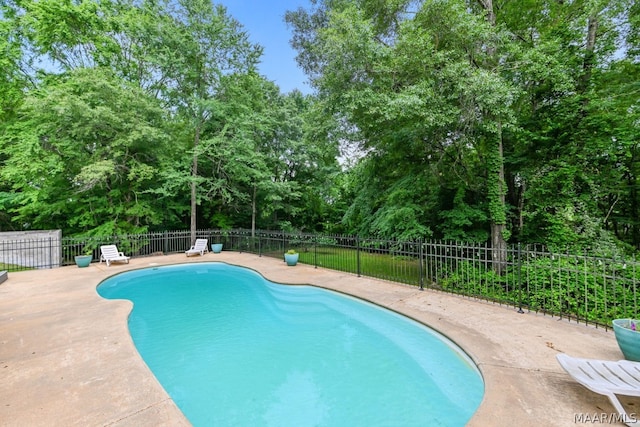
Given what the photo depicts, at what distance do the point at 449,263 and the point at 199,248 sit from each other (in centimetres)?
1099

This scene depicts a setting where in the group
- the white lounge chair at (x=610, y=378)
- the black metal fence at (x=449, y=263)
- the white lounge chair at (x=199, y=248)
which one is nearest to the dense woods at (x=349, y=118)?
the black metal fence at (x=449, y=263)

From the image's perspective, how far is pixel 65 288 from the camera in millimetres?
7328

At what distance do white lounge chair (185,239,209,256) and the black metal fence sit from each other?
92 cm

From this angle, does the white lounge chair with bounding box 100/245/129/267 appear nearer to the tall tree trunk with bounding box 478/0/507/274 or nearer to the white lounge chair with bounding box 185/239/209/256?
the white lounge chair with bounding box 185/239/209/256

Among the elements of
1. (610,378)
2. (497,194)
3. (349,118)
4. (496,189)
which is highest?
(349,118)

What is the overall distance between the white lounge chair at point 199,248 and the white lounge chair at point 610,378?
12.9 metres

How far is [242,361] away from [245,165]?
1132 centimetres

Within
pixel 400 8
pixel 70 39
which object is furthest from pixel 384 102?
pixel 70 39

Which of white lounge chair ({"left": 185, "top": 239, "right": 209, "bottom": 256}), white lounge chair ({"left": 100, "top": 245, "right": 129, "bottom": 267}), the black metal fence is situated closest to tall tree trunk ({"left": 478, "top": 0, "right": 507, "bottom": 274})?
the black metal fence

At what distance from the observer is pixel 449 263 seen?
11.1 meters

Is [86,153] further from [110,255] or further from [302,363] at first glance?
[302,363]

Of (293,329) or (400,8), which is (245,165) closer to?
(400,8)

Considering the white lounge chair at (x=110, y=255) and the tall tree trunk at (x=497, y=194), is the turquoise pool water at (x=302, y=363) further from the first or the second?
the tall tree trunk at (x=497, y=194)

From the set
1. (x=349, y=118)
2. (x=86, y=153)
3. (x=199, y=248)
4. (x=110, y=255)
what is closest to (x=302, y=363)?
(x=349, y=118)
